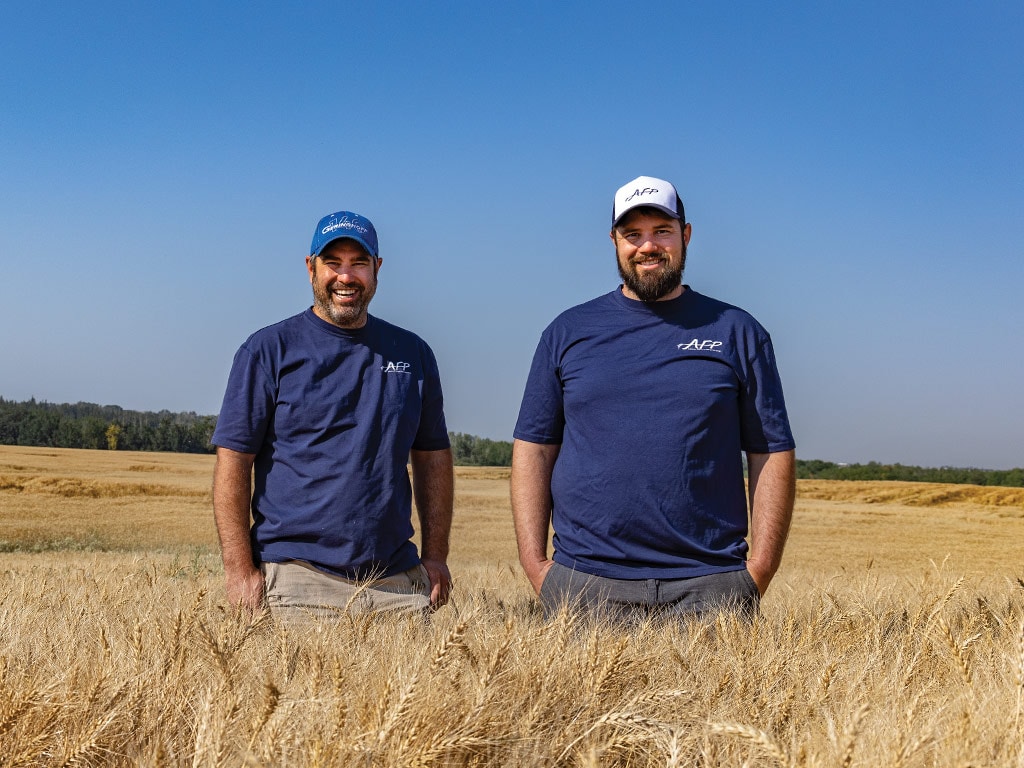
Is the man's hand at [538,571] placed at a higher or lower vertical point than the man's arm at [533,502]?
lower

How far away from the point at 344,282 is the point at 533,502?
1.36 meters

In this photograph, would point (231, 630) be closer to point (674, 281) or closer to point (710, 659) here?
point (710, 659)

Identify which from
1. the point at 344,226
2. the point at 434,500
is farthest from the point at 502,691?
the point at 344,226

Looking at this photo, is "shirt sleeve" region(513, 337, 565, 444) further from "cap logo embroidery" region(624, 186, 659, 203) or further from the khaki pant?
the khaki pant

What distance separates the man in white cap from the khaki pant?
59 cm

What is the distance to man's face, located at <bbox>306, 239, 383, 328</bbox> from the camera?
3984 mm

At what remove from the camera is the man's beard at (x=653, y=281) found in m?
3.78

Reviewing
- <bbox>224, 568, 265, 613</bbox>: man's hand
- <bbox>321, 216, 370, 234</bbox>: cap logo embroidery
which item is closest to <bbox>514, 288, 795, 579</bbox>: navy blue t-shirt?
<bbox>321, 216, 370, 234</bbox>: cap logo embroidery

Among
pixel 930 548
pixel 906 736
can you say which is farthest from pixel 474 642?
pixel 930 548

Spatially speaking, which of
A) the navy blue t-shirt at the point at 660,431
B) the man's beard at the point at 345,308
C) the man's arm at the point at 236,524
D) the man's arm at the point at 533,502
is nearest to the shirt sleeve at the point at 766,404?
the navy blue t-shirt at the point at 660,431

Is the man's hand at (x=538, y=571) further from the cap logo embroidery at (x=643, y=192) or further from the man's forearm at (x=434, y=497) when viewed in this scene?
the cap logo embroidery at (x=643, y=192)

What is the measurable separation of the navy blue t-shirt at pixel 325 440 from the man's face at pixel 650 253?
118 centimetres

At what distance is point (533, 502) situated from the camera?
3.95m

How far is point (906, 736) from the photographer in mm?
1832
